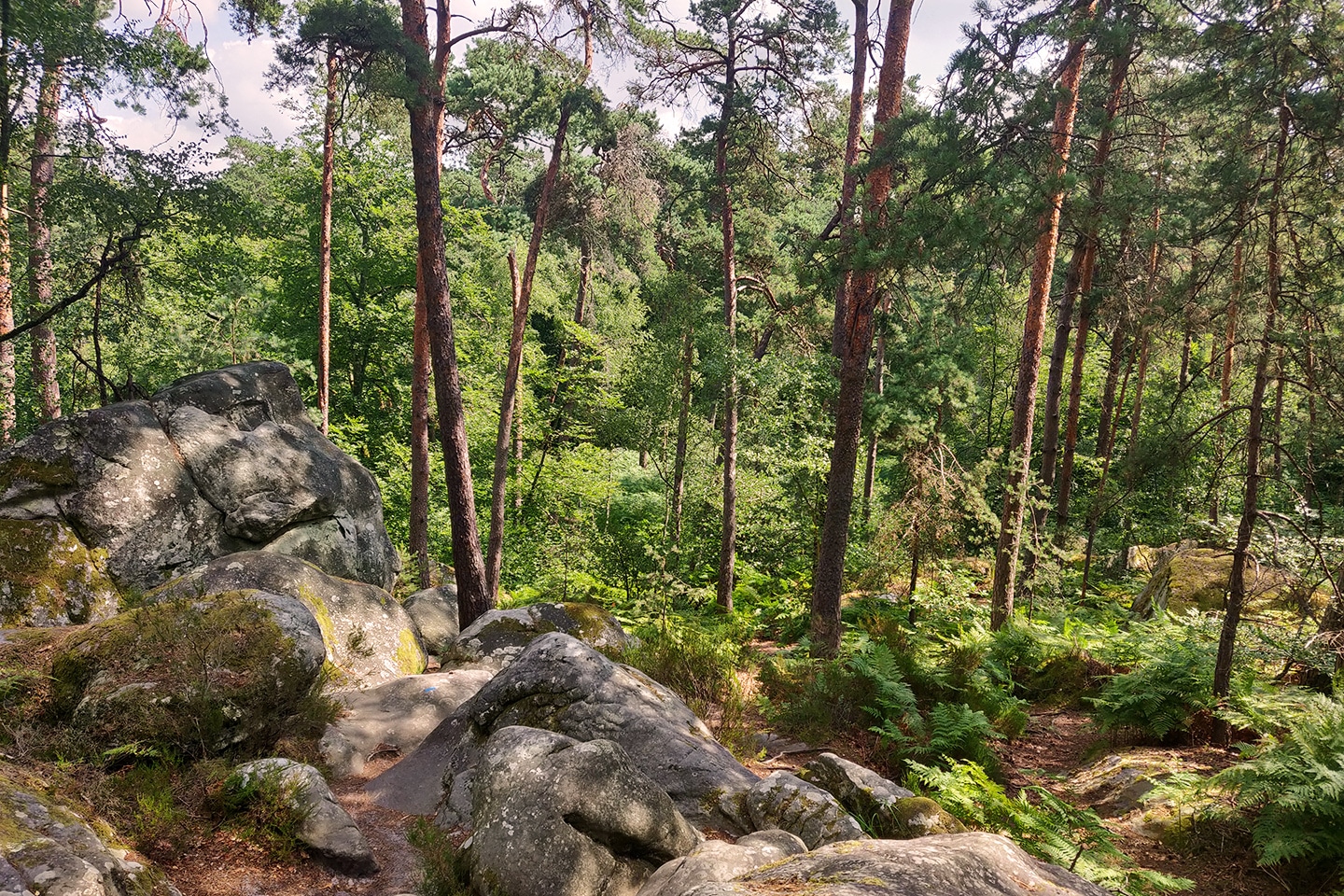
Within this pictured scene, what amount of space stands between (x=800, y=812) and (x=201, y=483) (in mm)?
9641

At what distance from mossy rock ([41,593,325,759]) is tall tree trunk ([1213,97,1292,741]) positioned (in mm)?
8948

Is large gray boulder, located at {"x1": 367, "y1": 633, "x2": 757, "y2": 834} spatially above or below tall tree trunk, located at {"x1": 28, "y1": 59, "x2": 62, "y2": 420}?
below

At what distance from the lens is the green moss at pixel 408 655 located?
9.46 metres

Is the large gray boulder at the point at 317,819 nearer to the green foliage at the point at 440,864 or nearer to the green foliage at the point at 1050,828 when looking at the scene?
the green foliage at the point at 440,864

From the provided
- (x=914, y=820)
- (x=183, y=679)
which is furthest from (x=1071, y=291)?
(x=183, y=679)

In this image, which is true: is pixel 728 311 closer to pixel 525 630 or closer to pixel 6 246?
pixel 525 630

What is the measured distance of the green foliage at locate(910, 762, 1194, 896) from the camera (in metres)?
4.79

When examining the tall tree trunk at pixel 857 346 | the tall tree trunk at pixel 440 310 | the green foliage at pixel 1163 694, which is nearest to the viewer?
the green foliage at pixel 1163 694

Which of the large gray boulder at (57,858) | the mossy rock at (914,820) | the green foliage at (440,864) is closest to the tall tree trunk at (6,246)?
the large gray boulder at (57,858)

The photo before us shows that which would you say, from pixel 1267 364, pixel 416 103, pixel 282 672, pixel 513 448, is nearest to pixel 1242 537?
pixel 1267 364

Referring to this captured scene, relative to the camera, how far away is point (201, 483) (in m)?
10.2

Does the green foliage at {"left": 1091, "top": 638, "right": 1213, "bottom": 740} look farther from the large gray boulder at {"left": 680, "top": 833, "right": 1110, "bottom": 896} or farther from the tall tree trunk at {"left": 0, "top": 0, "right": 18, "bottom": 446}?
the tall tree trunk at {"left": 0, "top": 0, "right": 18, "bottom": 446}

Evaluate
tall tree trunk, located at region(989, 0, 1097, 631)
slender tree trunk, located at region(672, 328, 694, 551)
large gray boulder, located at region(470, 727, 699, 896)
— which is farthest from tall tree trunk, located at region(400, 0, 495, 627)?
tall tree trunk, located at region(989, 0, 1097, 631)

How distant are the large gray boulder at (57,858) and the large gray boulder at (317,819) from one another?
3.48ft
